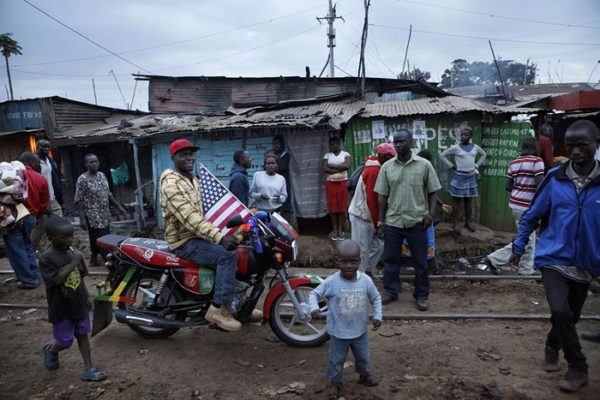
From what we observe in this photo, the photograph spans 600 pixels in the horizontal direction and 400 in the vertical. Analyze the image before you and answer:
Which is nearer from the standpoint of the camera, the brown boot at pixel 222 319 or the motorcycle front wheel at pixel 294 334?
the brown boot at pixel 222 319

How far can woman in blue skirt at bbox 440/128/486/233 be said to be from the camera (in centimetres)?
872

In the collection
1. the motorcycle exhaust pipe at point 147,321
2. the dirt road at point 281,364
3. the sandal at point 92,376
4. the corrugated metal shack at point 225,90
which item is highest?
the corrugated metal shack at point 225,90

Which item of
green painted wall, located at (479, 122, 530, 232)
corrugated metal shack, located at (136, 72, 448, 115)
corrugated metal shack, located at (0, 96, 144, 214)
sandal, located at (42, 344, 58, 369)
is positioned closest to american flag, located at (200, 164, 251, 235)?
sandal, located at (42, 344, 58, 369)

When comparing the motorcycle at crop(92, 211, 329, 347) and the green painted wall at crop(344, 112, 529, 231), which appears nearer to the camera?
the motorcycle at crop(92, 211, 329, 347)

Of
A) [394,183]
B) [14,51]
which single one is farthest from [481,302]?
[14,51]

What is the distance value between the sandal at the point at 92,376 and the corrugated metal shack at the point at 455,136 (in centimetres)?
726

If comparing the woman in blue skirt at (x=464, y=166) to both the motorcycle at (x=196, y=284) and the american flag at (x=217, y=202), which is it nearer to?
the motorcycle at (x=196, y=284)

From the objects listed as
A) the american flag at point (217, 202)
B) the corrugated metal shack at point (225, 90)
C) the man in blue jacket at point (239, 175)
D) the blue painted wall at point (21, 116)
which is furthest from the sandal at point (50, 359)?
the corrugated metal shack at point (225, 90)

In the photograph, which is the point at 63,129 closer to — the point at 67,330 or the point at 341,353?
the point at 67,330

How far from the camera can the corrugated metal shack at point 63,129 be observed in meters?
13.5

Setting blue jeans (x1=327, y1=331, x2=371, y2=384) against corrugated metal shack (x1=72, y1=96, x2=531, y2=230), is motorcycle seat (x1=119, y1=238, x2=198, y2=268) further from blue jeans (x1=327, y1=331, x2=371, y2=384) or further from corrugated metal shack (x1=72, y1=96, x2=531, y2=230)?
corrugated metal shack (x1=72, y1=96, x2=531, y2=230)

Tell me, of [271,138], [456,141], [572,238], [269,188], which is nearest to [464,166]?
[456,141]

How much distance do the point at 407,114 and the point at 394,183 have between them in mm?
4619

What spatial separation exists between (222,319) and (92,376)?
1223mm
